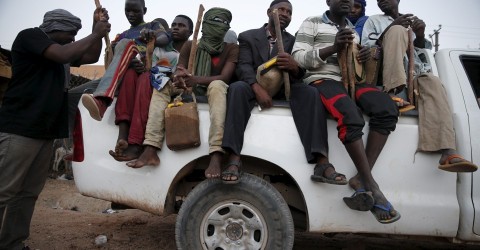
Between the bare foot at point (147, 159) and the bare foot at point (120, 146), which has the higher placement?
the bare foot at point (120, 146)

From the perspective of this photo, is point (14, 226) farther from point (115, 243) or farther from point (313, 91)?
point (313, 91)

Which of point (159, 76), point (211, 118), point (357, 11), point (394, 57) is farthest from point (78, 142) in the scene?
point (357, 11)

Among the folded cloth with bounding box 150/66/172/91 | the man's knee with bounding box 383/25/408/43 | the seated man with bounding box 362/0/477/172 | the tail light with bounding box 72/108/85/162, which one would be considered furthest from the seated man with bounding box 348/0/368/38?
the tail light with bounding box 72/108/85/162

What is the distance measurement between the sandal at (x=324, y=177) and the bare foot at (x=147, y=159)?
1.15m

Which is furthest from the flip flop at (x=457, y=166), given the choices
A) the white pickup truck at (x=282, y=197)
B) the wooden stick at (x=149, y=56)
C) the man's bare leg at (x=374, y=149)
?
the wooden stick at (x=149, y=56)

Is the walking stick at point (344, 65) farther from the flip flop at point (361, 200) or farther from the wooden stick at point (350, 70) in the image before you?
the flip flop at point (361, 200)

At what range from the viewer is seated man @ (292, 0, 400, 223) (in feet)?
8.29

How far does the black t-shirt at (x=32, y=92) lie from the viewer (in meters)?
2.88

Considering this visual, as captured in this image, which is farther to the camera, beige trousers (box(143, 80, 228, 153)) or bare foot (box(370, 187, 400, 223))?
beige trousers (box(143, 80, 228, 153))

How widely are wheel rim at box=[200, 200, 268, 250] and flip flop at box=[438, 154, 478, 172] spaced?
1.32 m

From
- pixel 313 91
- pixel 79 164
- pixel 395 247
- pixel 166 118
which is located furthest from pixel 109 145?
pixel 395 247

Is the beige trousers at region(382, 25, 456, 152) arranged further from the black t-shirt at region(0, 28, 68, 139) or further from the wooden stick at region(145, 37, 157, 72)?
the black t-shirt at region(0, 28, 68, 139)

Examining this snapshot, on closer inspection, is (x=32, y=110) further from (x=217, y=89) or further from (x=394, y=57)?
(x=394, y=57)

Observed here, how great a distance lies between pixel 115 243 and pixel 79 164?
1.18 m
